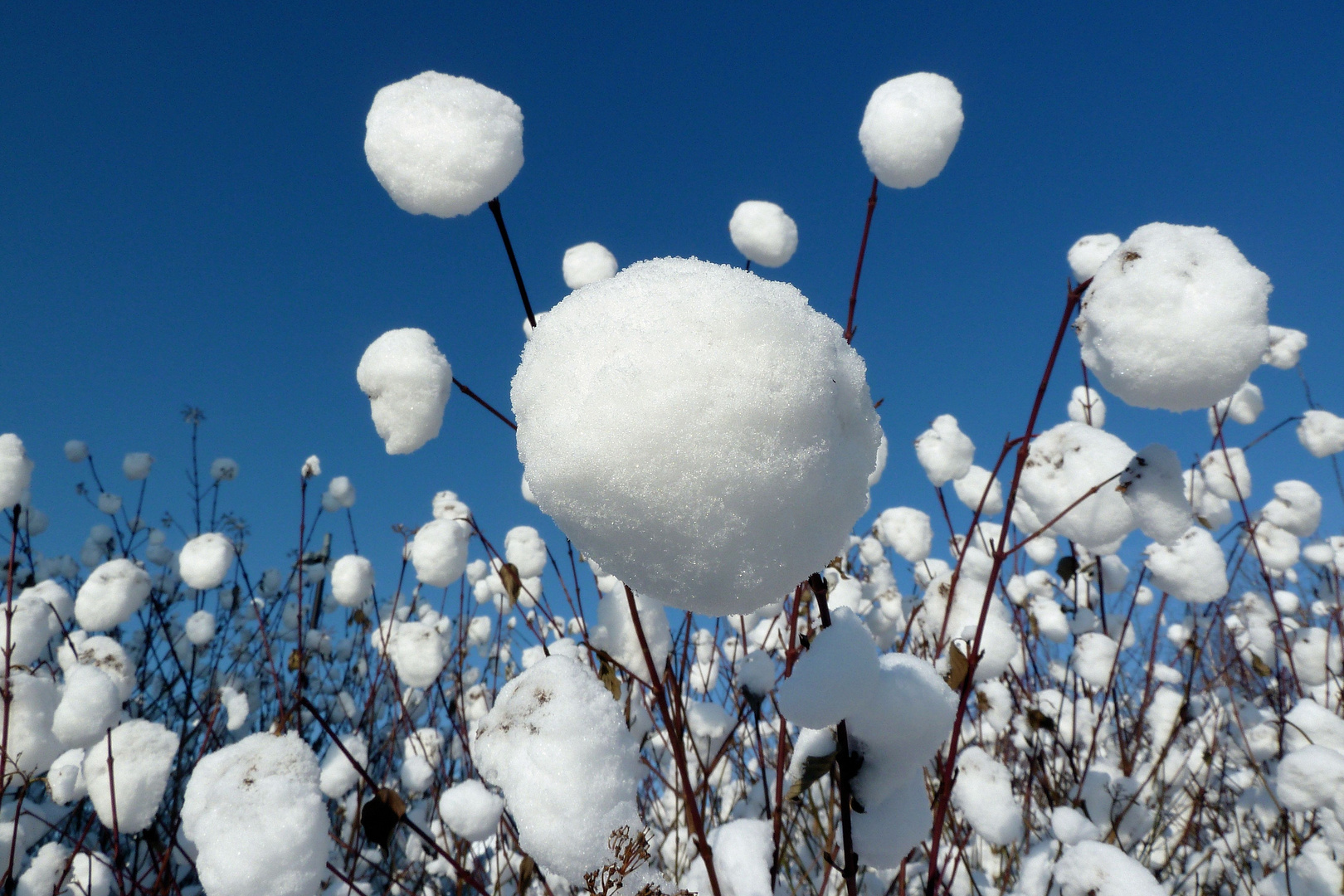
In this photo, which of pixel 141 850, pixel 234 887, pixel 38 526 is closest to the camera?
pixel 234 887

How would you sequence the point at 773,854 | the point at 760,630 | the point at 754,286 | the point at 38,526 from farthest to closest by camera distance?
the point at 38,526 < the point at 760,630 < the point at 773,854 < the point at 754,286

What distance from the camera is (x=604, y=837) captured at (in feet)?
2.42

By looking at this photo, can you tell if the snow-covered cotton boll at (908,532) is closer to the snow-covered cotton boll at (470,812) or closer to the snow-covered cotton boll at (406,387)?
the snow-covered cotton boll at (470,812)

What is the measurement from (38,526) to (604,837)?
16.7 feet

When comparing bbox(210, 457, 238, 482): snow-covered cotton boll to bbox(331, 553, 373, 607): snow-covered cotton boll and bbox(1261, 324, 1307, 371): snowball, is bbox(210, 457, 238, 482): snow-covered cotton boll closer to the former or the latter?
bbox(331, 553, 373, 607): snow-covered cotton boll

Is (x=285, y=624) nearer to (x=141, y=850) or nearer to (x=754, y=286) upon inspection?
(x=141, y=850)

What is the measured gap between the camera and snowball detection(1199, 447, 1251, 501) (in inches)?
85.7

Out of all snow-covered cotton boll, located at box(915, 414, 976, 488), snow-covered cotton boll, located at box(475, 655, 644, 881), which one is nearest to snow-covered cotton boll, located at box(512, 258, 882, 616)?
snow-covered cotton boll, located at box(475, 655, 644, 881)

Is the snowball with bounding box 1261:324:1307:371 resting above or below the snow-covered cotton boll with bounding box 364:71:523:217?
above

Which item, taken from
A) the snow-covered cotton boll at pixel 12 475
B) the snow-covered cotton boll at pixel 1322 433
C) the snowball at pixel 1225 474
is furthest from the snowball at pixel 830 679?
the snow-covered cotton boll at pixel 1322 433

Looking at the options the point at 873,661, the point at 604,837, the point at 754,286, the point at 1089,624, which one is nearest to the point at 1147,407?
the point at 873,661

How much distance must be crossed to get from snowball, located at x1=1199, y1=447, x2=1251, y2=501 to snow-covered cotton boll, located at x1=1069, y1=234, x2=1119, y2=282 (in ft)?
4.57

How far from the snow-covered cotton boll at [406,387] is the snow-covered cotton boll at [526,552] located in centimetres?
150

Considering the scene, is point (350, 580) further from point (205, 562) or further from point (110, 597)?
point (110, 597)
